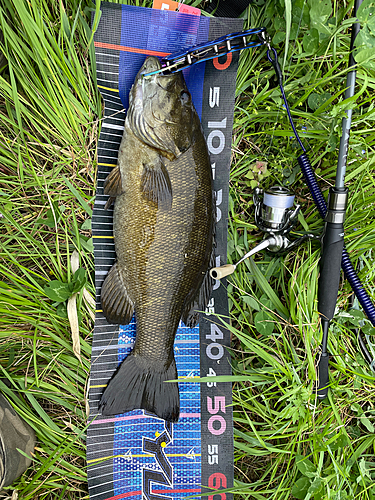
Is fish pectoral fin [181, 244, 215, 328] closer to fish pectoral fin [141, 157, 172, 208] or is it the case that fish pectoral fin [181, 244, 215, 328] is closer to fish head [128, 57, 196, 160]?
fish pectoral fin [141, 157, 172, 208]

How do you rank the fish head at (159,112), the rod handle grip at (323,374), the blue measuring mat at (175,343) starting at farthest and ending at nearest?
the rod handle grip at (323,374)
the blue measuring mat at (175,343)
the fish head at (159,112)

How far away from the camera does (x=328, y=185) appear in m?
1.89

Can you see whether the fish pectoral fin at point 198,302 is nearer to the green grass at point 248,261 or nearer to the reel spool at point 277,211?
the green grass at point 248,261

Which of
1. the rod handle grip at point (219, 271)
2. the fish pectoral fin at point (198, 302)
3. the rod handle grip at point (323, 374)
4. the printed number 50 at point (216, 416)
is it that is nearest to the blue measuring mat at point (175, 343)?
the printed number 50 at point (216, 416)

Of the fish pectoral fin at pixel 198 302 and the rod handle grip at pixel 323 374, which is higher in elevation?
the fish pectoral fin at pixel 198 302

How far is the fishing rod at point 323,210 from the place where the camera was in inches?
62.0

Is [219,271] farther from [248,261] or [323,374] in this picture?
[323,374]

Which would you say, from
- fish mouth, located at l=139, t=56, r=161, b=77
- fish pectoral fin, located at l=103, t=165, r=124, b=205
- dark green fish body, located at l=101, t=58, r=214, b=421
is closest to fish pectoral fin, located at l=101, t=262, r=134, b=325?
dark green fish body, located at l=101, t=58, r=214, b=421

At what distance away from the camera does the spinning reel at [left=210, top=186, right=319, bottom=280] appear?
5.62 ft

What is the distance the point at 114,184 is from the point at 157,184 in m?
0.25

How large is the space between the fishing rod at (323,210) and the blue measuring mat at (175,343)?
17 cm

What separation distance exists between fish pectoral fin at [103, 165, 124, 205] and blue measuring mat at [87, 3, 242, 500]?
13 cm

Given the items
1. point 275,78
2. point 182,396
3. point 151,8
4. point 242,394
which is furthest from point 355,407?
point 151,8

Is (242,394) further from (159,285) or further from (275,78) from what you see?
(275,78)
